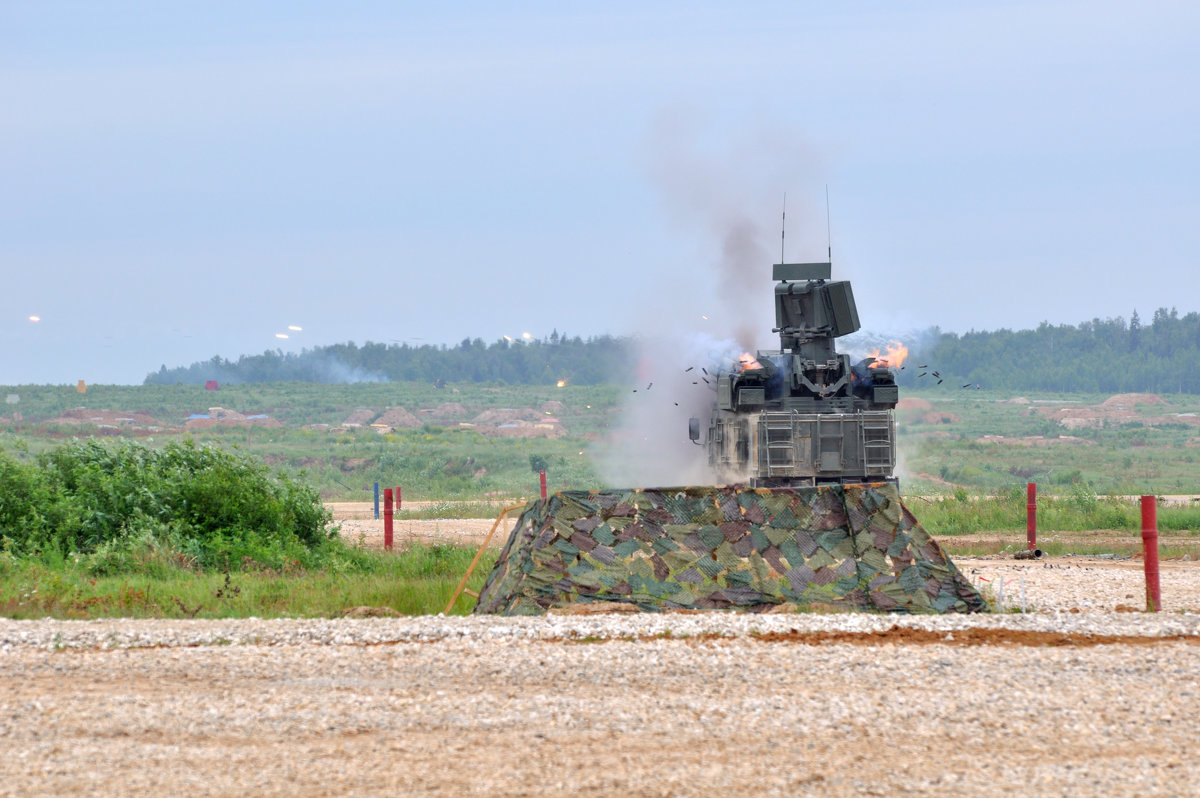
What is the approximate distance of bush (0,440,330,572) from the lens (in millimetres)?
16719

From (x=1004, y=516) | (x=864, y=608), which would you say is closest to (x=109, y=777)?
(x=864, y=608)

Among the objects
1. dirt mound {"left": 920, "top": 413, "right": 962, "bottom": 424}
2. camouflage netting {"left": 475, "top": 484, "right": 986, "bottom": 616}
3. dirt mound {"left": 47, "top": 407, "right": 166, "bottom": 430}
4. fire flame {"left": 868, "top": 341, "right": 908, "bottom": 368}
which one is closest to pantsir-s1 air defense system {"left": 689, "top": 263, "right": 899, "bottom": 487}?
fire flame {"left": 868, "top": 341, "right": 908, "bottom": 368}

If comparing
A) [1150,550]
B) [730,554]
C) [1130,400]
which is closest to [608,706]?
[730,554]

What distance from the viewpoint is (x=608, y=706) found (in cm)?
758

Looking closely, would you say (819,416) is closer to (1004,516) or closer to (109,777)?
(1004,516)

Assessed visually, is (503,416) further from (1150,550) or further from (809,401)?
(1150,550)

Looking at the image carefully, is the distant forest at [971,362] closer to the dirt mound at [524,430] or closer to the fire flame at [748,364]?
the dirt mound at [524,430]

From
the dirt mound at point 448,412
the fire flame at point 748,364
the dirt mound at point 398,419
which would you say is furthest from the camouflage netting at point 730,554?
the dirt mound at point 448,412

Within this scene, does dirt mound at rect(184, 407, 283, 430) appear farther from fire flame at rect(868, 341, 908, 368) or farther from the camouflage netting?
the camouflage netting

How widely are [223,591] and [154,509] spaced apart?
4.92 meters

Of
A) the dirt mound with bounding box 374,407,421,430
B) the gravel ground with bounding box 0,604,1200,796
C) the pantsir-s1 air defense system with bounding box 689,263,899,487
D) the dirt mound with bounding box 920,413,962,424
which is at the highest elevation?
the pantsir-s1 air defense system with bounding box 689,263,899,487

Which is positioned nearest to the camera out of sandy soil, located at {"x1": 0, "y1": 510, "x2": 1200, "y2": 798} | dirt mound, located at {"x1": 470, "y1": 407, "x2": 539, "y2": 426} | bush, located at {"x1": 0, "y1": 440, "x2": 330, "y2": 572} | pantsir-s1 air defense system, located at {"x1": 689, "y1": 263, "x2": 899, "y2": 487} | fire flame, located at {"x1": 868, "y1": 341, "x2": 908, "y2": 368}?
sandy soil, located at {"x1": 0, "y1": 510, "x2": 1200, "y2": 798}

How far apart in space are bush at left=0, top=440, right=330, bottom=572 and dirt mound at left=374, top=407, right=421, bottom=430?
72146 mm

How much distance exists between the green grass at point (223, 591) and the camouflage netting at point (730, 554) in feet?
5.22
